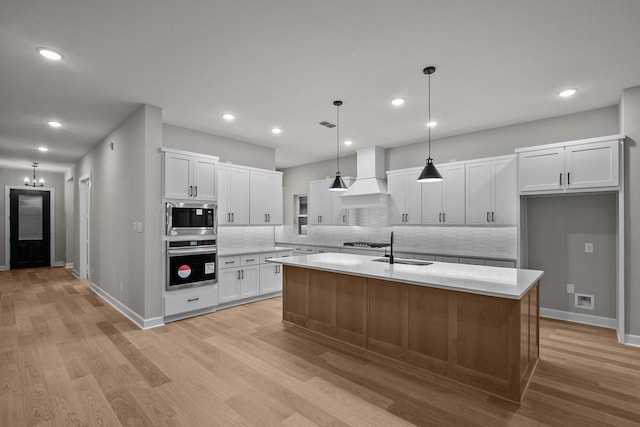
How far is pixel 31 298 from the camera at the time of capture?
5641 mm

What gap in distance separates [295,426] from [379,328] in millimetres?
1389

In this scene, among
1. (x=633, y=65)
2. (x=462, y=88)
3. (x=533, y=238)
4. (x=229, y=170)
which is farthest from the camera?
(x=229, y=170)

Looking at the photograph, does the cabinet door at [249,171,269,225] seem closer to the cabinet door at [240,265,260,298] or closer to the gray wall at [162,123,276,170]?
the gray wall at [162,123,276,170]

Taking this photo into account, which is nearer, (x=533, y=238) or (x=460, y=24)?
(x=460, y=24)

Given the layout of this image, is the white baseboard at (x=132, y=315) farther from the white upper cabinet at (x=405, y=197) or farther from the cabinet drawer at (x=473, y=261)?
the cabinet drawer at (x=473, y=261)

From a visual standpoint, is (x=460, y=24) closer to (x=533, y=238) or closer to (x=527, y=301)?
(x=527, y=301)

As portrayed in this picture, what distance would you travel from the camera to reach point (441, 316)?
2.84 metres

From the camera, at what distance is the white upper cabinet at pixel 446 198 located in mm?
5199

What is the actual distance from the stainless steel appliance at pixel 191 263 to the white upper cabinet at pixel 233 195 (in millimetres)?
664

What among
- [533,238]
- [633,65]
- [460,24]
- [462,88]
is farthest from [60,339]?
[633,65]

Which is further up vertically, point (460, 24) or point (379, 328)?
point (460, 24)

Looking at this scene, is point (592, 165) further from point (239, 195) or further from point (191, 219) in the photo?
point (191, 219)

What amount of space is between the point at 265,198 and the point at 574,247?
16.1 feet

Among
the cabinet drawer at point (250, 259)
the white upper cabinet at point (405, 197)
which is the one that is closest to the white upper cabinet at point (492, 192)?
the white upper cabinet at point (405, 197)
